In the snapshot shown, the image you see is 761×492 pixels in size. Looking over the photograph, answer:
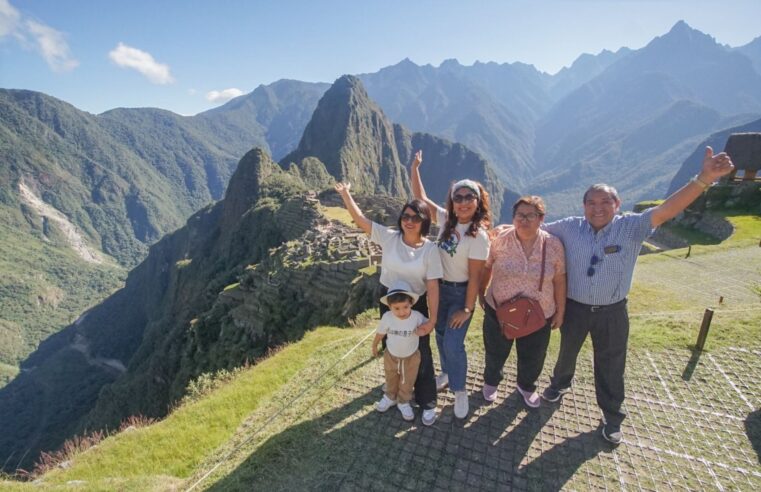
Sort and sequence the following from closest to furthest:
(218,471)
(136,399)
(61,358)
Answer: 1. (218,471)
2. (136,399)
3. (61,358)

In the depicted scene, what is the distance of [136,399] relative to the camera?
2798cm

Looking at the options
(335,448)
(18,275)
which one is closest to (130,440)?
(335,448)

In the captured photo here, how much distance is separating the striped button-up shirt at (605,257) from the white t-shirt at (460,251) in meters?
0.95

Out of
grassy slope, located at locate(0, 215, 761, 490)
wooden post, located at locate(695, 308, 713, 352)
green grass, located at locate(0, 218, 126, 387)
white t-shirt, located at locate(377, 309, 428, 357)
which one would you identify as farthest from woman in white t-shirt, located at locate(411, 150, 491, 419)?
green grass, located at locate(0, 218, 126, 387)

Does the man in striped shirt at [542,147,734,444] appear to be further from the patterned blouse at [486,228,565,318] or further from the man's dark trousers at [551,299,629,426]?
the patterned blouse at [486,228,565,318]

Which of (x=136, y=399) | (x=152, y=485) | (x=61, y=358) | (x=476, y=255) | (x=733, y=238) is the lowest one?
(x=61, y=358)

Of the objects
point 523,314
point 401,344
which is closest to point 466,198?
point 523,314

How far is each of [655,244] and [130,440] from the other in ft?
87.7

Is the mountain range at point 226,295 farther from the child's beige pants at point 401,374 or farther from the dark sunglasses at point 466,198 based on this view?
the dark sunglasses at point 466,198

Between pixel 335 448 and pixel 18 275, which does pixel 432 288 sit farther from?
pixel 18 275

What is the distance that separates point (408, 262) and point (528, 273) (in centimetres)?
127

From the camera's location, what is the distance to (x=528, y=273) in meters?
3.99

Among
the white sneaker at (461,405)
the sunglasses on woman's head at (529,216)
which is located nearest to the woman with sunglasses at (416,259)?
the white sneaker at (461,405)

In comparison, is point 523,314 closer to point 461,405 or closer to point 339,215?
point 461,405
